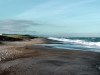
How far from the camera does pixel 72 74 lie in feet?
48.3

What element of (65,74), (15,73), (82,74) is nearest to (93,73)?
(82,74)

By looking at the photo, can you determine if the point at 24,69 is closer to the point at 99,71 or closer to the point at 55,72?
the point at 55,72

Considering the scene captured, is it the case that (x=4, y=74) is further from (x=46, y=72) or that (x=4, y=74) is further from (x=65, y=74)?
(x=65, y=74)

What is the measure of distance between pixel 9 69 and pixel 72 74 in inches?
191

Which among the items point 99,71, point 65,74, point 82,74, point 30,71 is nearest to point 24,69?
point 30,71

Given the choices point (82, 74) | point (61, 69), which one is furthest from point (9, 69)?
point (82, 74)

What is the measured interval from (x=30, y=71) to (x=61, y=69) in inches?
95.8

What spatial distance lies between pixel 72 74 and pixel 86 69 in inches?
84.0

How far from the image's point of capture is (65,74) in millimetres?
14734

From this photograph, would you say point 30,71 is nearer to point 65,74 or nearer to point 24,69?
point 24,69

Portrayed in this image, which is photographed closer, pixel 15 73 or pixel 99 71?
pixel 15 73

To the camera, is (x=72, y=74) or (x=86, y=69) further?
(x=86, y=69)

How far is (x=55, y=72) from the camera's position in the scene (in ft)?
50.3

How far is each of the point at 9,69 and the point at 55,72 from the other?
141 inches
